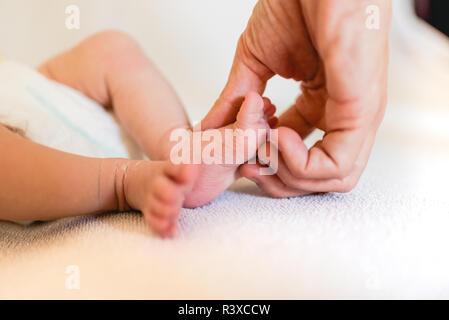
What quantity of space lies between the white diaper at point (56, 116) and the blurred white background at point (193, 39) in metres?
0.45

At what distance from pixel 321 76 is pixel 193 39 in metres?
0.84

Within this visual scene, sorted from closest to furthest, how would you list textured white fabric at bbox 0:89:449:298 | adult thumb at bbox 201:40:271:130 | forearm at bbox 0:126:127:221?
textured white fabric at bbox 0:89:449:298
forearm at bbox 0:126:127:221
adult thumb at bbox 201:40:271:130

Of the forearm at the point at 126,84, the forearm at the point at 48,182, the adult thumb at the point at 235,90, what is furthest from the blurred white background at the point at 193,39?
the forearm at the point at 48,182

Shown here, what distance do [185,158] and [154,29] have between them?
39.0 inches

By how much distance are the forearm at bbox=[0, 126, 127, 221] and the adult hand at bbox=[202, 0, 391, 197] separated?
7.1 inches

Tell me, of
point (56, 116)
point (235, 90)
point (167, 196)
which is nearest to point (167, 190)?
point (167, 196)

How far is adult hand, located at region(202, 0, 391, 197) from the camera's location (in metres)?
0.50

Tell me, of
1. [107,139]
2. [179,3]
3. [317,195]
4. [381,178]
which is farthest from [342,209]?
[179,3]

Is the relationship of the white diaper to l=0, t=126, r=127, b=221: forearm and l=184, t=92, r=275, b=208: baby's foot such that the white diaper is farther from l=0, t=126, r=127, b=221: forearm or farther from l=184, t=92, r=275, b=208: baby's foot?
l=184, t=92, r=275, b=208: baby's foot

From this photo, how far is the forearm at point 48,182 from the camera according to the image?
52cm

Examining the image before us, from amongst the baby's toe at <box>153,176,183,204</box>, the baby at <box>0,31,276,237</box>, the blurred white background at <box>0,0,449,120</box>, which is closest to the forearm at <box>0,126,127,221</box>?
the baby at <box>0,31,276,237</box>

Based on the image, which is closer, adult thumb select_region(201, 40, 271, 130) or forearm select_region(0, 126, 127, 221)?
forearm select_region(0, 126, 127, 221)

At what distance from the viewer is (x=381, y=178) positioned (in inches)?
27.9

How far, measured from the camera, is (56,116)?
0.75m
